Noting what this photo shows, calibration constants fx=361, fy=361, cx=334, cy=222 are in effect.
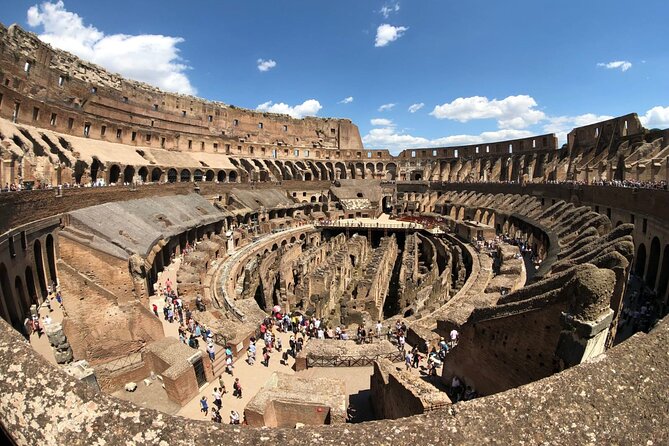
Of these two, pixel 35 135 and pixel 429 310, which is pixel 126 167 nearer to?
pixel 35 135

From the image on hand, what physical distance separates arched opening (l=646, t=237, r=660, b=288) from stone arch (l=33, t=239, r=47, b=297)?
1023 inches

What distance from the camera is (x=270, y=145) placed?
164 feet

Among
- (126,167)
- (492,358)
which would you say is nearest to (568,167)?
(492,358)

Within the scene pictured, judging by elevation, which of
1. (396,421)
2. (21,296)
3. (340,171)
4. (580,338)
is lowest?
(21,296)

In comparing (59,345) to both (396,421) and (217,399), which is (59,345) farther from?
(396,421)

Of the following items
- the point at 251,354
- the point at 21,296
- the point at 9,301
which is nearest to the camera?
the point at 251,354

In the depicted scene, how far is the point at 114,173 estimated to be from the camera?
28.4 m

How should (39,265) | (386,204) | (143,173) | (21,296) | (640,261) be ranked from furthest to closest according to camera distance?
(386,204) < (143,173) < (640,261) < (39,265) < (21,296)

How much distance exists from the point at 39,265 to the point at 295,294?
37.6ft

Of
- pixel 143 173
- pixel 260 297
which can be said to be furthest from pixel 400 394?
pixel 143 173

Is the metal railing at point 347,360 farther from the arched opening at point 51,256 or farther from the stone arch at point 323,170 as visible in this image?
the stone arch at point 323,170

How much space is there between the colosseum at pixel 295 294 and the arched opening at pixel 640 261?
0.39ft

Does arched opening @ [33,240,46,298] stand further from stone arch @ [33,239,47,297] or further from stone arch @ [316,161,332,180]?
stone arch @ [316,161,332,180]

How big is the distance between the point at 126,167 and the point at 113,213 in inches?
411
